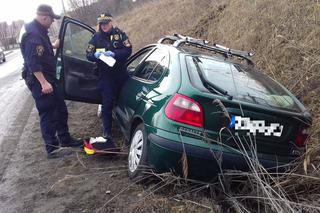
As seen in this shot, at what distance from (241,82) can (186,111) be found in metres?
0.78

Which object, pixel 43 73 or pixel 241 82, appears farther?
pixel 43 73

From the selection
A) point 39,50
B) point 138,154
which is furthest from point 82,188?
point 39,50

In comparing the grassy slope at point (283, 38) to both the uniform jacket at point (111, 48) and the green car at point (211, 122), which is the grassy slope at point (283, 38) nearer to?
the green car at point (211, 122)

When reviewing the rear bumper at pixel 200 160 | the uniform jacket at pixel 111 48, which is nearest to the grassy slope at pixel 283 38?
the rear bumper at pixel 200 160

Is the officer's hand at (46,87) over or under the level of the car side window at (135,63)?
under

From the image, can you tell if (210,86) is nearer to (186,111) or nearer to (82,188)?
(186,111)

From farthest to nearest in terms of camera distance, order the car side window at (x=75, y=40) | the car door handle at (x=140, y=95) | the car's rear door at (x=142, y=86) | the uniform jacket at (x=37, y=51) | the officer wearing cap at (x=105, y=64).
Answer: the car side window at (x=75, y=40) < the officer wearing cap at (x=105, y=64) < the uniform jacket at (x=37, y=51) < the car door handle at (x=140, y=95) < the car's rear door at (x=142, y=86)

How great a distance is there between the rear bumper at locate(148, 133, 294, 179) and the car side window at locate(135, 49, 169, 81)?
990 mm

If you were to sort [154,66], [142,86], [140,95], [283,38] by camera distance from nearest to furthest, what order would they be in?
1. [140,95]
2. [142,86]
3. [154,66]
4. [283,38]

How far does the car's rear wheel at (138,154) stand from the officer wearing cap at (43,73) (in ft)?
4.63

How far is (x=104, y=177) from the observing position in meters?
4.17

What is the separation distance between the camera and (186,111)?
332cm

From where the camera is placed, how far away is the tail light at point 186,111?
330 cm

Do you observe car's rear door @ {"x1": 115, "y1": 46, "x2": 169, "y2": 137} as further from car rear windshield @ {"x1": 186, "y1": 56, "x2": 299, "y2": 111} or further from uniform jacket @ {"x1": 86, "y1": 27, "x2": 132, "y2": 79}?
car rear windshield @ {"x1": 186, "y1": 56, "x2": 299, "y2": 111}
